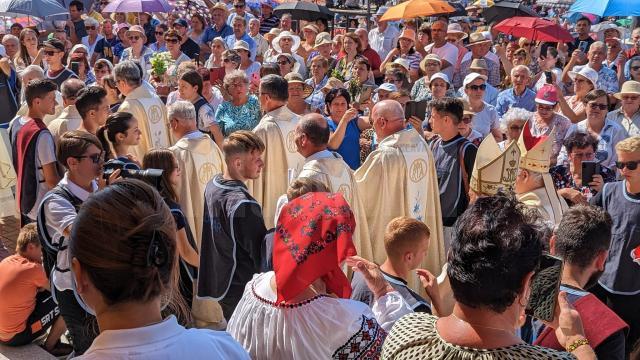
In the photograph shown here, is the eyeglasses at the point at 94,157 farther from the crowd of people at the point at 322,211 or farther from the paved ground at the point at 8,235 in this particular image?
the paved ground at the point at 8,235

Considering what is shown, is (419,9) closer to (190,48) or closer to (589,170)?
(190,48)

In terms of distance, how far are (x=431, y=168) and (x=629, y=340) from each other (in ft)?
6.64

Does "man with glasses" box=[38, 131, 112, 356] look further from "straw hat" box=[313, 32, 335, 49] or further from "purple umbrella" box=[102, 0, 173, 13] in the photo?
"purple umbrella" box=[102, 0, 173, 13]

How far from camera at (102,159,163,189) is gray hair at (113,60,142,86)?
238 cm

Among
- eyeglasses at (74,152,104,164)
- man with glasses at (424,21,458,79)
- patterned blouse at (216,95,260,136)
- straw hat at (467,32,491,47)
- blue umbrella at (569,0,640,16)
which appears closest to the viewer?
eyeglasses at (74,152,104,164)

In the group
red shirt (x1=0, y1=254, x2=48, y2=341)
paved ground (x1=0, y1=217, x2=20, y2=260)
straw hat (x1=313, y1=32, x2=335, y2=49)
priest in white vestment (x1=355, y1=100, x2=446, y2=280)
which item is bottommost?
paved ground (x1=0, y1=217, x2=20, y2=260)

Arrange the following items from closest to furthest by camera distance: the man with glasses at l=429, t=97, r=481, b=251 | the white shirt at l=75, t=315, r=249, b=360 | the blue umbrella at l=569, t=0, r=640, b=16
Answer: the white shirt at l=75, t=315, r=249, b=360 < the man with glasses at l=429, t=97, r=481, b=251 < the blue umbrella at l=569, t=0, r=640, b=16

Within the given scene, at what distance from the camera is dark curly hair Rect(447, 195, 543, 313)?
1.96 meters

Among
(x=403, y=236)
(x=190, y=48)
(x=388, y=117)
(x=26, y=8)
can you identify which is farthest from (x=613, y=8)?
(x=26, y=8)

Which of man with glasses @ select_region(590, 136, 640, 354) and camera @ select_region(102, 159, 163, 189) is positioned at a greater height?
camera @ select_region(102, 159, 163, 189)

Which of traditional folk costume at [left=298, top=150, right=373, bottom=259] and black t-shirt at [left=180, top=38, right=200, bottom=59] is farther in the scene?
black t-shirt at [left=180, top=38, right=200, bottom=59]

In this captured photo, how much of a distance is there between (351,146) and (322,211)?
408 cm

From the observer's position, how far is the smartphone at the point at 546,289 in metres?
2.30

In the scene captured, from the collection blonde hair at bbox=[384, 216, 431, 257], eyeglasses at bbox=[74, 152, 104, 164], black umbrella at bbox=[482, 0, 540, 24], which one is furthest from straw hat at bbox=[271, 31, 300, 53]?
blonde hair at bbox=[384, 216, 431, 257]
